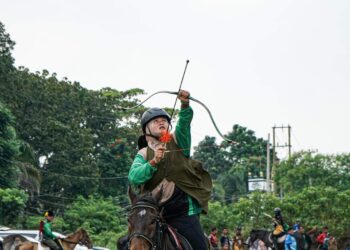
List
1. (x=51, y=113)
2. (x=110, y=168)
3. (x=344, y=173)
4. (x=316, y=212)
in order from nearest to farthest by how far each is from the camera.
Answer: (x=316, y=212)
(x=51, y=113)
(x=110, y=168)
(x=344, y=173)

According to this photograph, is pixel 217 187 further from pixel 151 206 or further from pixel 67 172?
pixel 151 206

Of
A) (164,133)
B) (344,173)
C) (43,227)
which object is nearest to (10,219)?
(43,227)

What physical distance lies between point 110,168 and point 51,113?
24.8 feet

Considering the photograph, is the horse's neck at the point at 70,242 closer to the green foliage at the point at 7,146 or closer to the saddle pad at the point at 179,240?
the saddle pad at the point at 179,240

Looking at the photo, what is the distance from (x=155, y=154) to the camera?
8.27 meters

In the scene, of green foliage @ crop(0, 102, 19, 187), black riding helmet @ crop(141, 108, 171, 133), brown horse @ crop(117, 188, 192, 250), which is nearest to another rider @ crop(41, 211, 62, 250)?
black riding helmet @ crop(141, 108, 171, 133)

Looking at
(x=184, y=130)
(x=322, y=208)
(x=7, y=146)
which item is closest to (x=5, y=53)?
(x=7, y=146)

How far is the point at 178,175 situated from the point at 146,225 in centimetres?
90

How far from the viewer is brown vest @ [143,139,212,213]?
875 cm

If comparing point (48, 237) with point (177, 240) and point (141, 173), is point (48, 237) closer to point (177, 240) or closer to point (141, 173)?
point (177, 240)

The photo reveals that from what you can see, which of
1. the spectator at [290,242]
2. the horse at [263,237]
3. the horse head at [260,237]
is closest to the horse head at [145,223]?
the spectator at [290,242]

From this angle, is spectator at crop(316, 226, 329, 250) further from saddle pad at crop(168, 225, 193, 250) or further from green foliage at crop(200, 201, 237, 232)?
saddle pad at crop(168, 225, 193, 250)

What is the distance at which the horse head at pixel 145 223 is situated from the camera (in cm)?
Result: 796

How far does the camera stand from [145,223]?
8039mm
